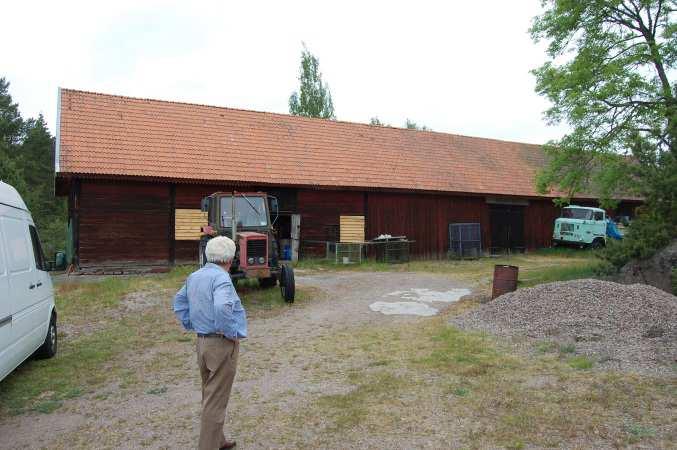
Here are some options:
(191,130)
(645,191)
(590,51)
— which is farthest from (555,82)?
(191,130)

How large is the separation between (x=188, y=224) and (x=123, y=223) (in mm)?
2064

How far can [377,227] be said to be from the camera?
67.9 feet

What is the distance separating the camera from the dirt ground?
14.6 ft

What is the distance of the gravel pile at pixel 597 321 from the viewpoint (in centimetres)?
635

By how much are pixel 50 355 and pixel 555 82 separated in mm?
13311

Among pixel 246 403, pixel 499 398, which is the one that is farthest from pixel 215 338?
pixel 499 398

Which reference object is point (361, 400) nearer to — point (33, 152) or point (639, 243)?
point (639, 243)

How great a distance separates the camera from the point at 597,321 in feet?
24.8

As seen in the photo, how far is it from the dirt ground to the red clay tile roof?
955 cm

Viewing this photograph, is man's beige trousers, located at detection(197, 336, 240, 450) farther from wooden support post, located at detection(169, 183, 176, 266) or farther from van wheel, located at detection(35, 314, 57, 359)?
wooden support post, located at detection(169, 183, 176, 266)

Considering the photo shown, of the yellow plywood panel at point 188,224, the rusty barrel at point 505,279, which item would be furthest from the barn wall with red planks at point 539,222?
the yellow plywood panel at point 188,224

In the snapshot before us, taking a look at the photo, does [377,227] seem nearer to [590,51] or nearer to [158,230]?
[158,230]

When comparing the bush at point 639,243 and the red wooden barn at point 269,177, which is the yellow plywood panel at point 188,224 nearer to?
the red wooden barn at point 269,177

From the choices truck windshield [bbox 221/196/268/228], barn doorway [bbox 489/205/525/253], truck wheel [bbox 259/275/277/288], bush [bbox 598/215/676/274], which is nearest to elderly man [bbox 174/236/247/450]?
truck windshield [bbox 221/196/268/228]
